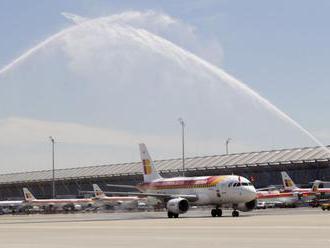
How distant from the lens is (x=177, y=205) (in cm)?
6656

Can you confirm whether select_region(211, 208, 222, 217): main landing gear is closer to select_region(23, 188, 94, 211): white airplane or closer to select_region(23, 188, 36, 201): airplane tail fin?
select_region(23, 188, 94, 211): white airplane

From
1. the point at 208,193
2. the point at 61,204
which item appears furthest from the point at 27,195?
the point at 208,193

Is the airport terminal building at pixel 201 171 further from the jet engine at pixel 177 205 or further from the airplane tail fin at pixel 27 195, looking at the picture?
the jet engine at pixel 177 205

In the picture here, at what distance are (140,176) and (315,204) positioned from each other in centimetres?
6260

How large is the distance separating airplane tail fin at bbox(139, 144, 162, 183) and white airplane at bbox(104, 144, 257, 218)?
2.60m

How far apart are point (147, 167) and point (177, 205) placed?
1472cm

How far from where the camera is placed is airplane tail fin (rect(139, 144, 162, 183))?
79625 mm

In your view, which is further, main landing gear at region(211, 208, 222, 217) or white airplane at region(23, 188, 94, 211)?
white airplane at region(23, 188, 94, 211)

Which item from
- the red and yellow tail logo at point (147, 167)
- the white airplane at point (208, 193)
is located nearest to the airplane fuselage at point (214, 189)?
the white airplane at point (208, 193)

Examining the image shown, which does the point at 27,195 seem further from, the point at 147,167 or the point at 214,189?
the point at 214,189

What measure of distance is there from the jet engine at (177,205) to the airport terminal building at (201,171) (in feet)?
116

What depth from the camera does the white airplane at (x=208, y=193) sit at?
6575 centimetres

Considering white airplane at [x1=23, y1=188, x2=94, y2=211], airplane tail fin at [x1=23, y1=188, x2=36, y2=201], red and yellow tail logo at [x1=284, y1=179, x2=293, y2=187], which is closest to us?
red and yellow tail logo at [x1=284, y1=179, x2=293, y2=187]

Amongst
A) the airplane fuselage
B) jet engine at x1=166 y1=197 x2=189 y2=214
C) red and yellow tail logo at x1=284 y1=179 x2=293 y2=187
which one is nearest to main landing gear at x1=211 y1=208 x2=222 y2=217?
the airplane fuselage
